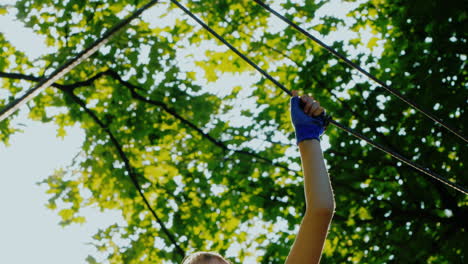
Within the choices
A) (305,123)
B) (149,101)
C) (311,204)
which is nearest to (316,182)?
(311,204)

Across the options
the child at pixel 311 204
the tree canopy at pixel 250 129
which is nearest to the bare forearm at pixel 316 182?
the child at pixel 311 204

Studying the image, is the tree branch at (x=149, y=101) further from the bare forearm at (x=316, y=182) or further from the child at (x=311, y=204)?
the bare forearm at (x=316, y=182)

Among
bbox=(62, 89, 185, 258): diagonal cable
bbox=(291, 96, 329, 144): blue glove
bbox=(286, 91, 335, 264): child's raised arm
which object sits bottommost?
bbox=(286, 91, 335, 264): child's raised arm

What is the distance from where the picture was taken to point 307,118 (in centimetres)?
231

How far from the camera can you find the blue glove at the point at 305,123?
87.6 inches

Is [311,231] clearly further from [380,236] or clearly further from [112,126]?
Result: [112,126]

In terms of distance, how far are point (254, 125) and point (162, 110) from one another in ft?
4.48

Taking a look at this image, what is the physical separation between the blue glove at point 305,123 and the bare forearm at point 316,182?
2.9 inches

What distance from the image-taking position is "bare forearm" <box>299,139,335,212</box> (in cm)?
188

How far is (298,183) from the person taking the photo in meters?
7.73

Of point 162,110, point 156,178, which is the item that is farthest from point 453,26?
point 156,178

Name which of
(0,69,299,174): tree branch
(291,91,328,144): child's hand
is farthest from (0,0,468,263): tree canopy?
(291,91,328,144): child's hand

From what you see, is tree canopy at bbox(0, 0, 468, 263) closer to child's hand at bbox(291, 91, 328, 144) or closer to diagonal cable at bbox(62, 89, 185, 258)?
diagonal cable at bbox(62, 89, 185, 258)

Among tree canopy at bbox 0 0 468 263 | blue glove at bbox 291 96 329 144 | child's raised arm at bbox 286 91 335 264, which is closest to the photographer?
child's raised arm at bbox 286 91 335 264
